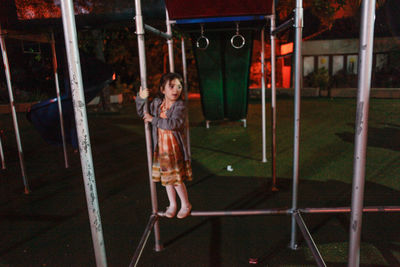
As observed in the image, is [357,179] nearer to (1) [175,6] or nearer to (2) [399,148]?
(1) [175,6]

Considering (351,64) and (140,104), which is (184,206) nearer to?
(140,104)

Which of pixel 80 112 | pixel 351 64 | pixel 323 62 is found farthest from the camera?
pixel 323 62

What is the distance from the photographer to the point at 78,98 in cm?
129

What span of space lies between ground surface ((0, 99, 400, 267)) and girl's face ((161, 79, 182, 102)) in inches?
50.1

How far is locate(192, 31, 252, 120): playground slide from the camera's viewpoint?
7168 millimetres

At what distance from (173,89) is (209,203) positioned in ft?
5.29

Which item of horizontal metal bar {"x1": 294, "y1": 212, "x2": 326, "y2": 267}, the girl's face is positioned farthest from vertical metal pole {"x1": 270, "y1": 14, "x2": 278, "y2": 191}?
Answer: the girl's face

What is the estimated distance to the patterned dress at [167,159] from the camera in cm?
248

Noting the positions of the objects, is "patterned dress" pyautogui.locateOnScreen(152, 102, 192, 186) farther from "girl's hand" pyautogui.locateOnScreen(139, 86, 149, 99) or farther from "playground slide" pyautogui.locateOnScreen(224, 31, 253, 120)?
"playground slide" pyautogui.locateOnScreen(224, 31, 253, 120)

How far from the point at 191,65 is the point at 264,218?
57.0ft

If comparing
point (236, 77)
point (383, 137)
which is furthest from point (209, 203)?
point (383, 137)

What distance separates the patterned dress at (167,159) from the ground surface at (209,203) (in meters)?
0.61

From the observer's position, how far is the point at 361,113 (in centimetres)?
120

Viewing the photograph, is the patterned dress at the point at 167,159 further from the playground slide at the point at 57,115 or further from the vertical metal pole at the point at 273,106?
the playground slide at the point at 57,115
